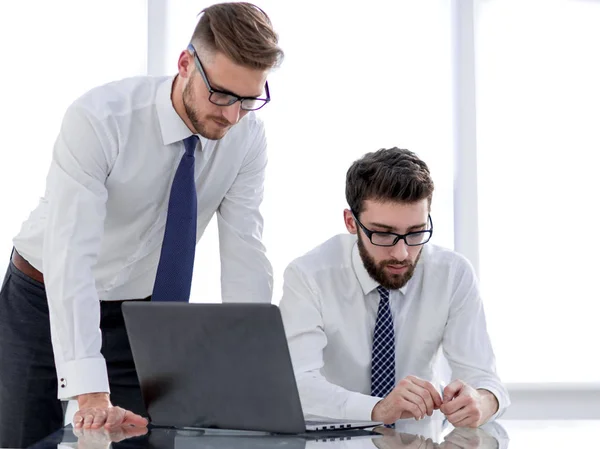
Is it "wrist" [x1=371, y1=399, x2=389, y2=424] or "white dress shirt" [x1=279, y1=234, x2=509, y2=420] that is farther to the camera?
"white dress shirt" [x1=279, y1=234, x2=509, y2=420]

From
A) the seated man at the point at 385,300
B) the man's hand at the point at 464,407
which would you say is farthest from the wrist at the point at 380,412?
the seated man at the point at 385,300

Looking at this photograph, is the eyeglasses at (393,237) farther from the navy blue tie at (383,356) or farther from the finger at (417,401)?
the finger at (417,401)

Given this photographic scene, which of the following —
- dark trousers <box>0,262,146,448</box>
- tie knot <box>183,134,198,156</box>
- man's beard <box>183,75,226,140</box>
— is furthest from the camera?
dark trousers <box>0,262,146,448</box>

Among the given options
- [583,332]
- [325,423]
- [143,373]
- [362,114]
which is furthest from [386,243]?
[583,332]

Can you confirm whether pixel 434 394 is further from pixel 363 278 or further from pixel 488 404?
pixel 363 278

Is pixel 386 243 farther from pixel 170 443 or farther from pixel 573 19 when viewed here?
pixel 573 19

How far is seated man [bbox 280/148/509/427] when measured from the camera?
2.06 m

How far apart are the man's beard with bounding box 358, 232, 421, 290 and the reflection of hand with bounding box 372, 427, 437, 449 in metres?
0.60

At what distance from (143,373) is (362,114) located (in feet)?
8.20

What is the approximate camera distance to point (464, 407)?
1.67m

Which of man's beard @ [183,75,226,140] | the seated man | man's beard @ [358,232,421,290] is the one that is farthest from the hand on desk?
man's beard @ [183,75,226,140]

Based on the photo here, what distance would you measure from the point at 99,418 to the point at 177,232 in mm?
557

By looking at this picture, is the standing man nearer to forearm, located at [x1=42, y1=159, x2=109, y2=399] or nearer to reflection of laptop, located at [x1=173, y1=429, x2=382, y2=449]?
forearm, located at [x1=42, y1=159, x2=109, y2=399]

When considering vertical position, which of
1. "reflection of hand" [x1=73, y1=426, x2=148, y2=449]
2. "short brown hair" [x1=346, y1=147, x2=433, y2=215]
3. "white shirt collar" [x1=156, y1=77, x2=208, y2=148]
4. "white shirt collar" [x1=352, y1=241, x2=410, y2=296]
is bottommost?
"reflection of hand" [x1=73, y1=426, x2=148, y2=449]
